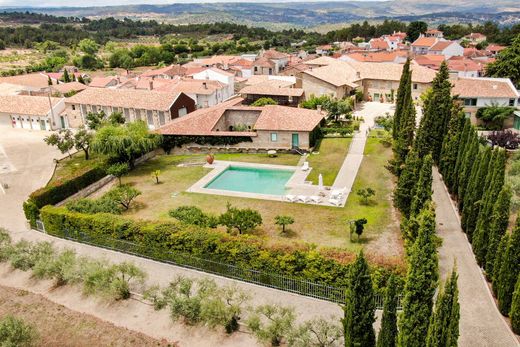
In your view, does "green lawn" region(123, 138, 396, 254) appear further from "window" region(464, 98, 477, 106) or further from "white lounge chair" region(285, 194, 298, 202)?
"window" region(464, 98, 477, 106)

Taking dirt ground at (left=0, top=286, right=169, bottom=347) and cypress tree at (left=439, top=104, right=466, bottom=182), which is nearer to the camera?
dirt ground at (left=0, top=286, right=169, bottom=347)

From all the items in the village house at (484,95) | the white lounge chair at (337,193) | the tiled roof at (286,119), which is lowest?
the white lounge chair at (337,193)

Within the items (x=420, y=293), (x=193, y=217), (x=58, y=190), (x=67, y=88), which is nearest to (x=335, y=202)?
(x=193, y=217)

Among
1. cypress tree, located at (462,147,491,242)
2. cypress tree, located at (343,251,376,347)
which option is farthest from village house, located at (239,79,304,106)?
cypress tree, located at (343,251,376,347)

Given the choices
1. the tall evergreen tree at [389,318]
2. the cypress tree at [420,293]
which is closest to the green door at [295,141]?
the cypress tree at [420,293]

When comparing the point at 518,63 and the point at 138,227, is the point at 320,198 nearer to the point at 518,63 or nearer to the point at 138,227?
the point at 138,227

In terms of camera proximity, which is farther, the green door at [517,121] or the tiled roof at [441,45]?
the tiled roof at [441,45]

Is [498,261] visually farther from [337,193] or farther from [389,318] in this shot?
[337,193]

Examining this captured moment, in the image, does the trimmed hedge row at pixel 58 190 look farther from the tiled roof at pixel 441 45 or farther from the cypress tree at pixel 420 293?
the tiled roof at pixel 441 45
